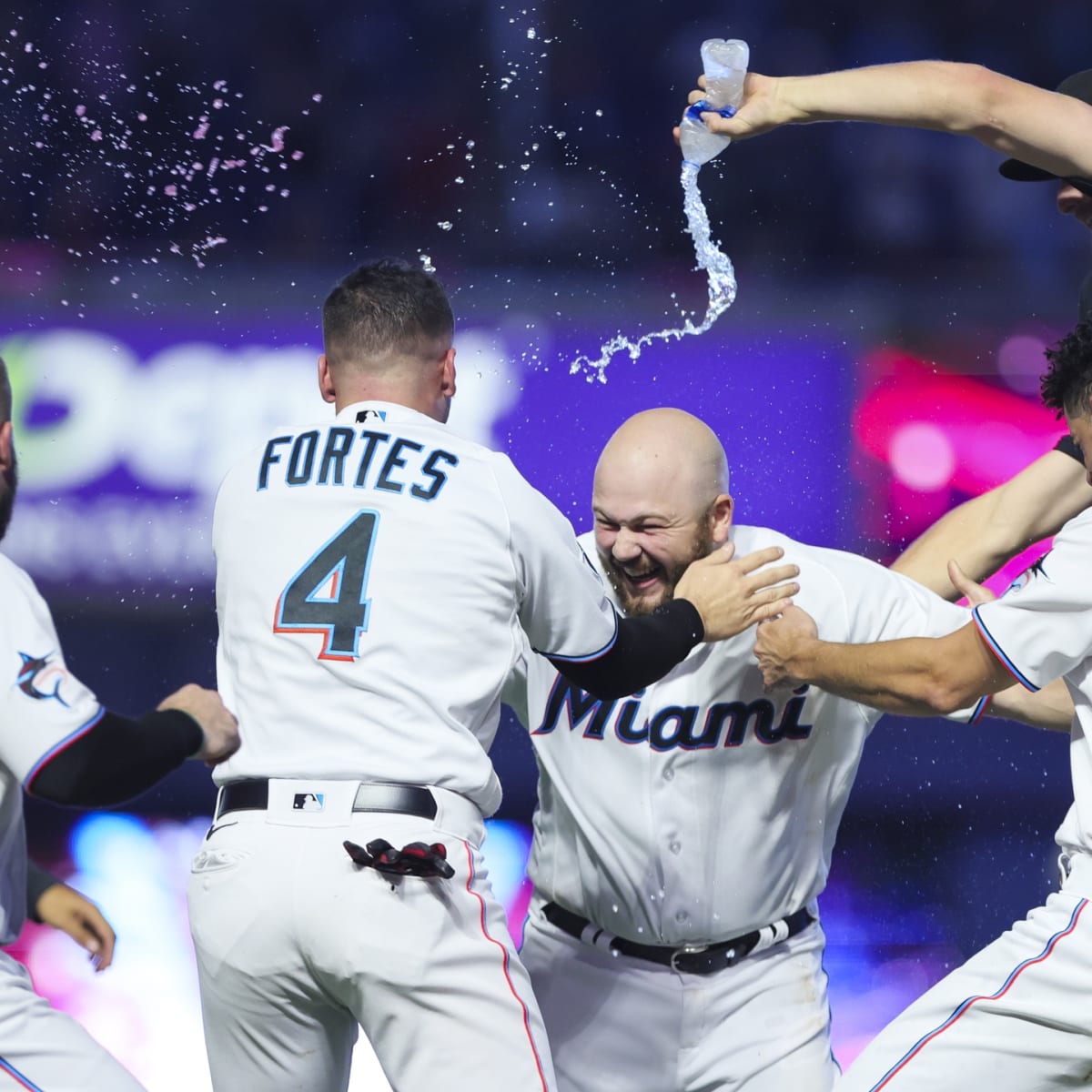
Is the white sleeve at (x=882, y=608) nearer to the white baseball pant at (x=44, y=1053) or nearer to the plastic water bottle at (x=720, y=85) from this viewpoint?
the plastic water bottle at (x=720, y=85)

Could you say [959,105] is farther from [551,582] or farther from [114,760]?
[114,760]

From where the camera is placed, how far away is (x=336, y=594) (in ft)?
8.17

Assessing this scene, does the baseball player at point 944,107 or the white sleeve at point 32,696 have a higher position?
the baseball player at point 944,107

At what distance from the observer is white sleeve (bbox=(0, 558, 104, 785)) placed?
7.59 feet

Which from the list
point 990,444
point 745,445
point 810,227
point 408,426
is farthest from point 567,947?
point 810,227

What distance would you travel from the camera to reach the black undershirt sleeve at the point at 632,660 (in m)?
2.67

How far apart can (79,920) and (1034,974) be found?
1.63 meters

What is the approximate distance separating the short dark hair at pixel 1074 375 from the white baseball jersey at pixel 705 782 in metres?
0.63

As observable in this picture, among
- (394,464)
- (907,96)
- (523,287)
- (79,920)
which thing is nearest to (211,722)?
(79,920)

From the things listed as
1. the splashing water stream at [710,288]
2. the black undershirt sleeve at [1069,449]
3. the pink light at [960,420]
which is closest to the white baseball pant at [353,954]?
the black undershirt sleeve at [1069,449]

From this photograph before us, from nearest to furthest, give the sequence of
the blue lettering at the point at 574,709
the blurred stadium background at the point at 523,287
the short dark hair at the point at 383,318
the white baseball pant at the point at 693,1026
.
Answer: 1. the short dark hair at the point at 383,318
2. the white baseball pant at the point at 693,1026
3. the blue lettering at the point at 574,709
4. the blurred stadium background at the point at 523,287

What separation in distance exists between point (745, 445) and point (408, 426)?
156 inches

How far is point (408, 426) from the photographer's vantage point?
104 inches

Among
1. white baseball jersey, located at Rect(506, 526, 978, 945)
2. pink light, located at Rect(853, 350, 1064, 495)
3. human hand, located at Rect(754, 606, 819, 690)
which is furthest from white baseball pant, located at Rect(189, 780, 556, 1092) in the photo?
pink light, located at Rect(853, 350, 1064, 495)
